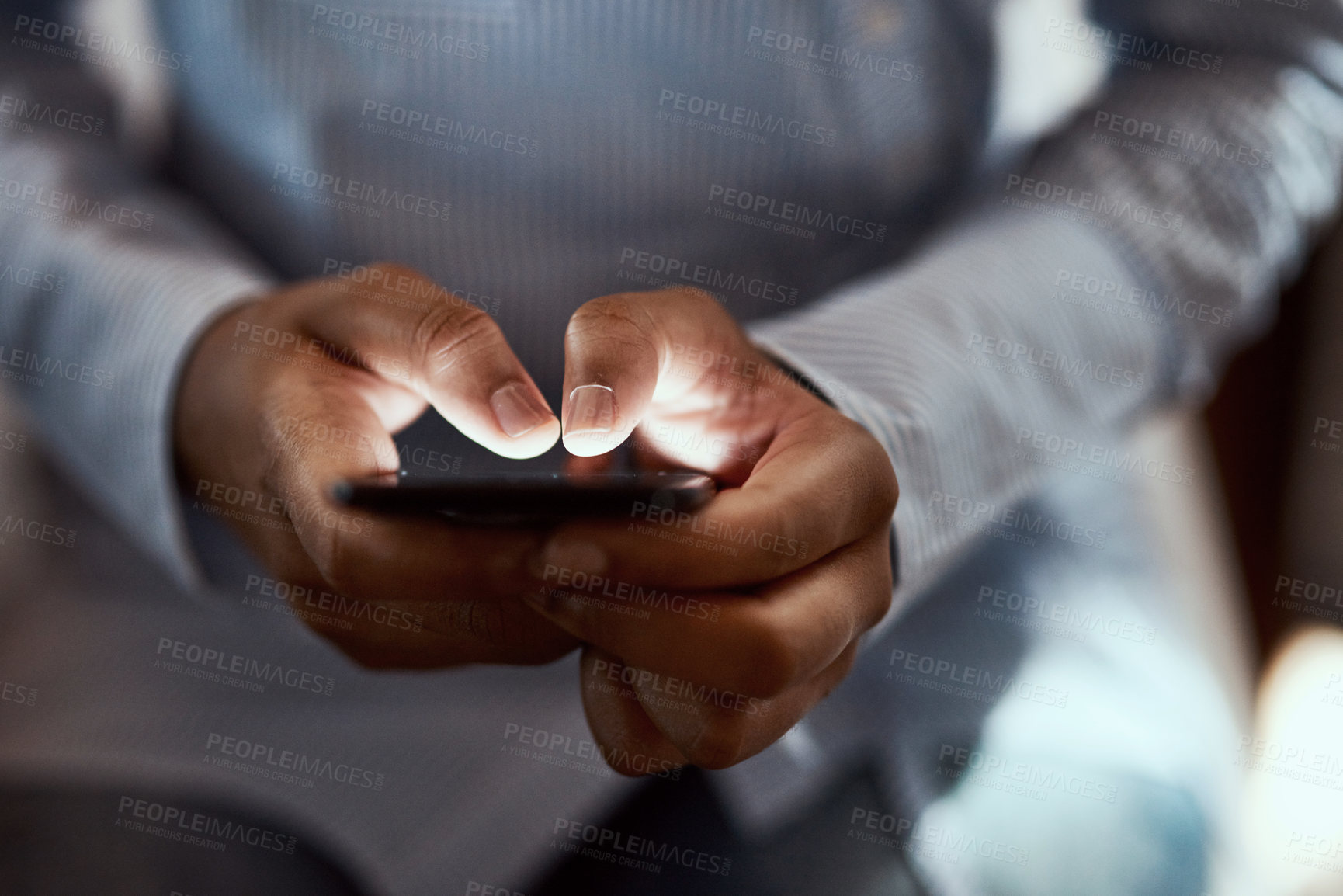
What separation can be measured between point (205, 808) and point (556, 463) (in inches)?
12.1

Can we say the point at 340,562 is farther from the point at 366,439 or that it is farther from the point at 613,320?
the point at 613,320

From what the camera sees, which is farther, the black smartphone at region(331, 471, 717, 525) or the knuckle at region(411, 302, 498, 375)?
the knuckle at region(411, 302, 498, 375)

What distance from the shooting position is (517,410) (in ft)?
1.20

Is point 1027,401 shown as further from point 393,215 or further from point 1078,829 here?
point 393,215

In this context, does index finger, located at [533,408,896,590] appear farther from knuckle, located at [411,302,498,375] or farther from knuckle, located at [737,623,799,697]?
knuckle, located at [411,302,498,375]

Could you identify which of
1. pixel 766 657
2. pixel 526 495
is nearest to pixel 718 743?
pixel 766 657

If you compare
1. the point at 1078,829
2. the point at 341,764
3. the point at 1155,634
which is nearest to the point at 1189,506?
the point at 1155,634

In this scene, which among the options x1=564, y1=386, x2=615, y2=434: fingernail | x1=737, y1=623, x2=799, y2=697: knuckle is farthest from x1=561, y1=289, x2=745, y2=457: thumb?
x1=737, y1=623, x2=799, y2=697: knuckle

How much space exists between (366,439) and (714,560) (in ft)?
0.67

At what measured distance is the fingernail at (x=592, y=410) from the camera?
0.35 meters

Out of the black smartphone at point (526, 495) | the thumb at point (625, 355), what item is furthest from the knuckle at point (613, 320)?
the black smartphone at point (526, 495)

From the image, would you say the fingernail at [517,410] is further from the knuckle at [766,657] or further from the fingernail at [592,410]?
the knuckle at [766,657]

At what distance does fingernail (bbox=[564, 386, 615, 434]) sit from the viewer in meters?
0.35

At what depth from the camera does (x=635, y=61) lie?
0.60m
